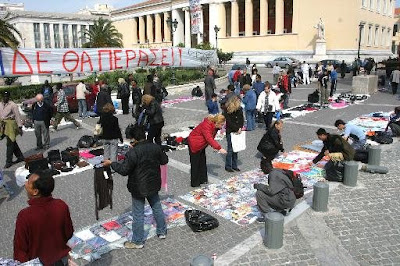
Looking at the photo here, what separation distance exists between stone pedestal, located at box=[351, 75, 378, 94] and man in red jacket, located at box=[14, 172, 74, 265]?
71.8 ft

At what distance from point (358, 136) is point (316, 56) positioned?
41.0m

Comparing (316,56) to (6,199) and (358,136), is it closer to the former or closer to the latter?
(358,136)

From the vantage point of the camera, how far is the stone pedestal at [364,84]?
22.1m

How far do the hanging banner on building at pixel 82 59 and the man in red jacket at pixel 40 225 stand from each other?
11924 millimetres

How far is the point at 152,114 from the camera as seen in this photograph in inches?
391

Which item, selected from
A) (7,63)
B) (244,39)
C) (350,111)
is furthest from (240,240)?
(244,39)

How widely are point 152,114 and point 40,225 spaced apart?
6516mm

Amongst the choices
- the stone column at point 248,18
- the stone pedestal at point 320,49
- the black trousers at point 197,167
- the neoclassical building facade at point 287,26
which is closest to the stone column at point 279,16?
the neoclassical building facade at point 287,26

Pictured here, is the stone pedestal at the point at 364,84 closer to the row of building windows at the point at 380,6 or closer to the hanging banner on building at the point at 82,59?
the hanging banner on building at the point at 82,59

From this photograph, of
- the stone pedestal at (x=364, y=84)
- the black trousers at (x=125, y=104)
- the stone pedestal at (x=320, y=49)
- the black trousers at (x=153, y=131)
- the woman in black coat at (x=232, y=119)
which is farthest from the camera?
the stone pedestal at (x=320, y=49)

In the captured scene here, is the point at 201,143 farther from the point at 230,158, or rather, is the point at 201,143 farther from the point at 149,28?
the point at 149,28

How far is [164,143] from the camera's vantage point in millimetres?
12055

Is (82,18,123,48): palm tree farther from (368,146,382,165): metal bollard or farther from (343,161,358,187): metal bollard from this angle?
(343,161,358,187): metal bollard

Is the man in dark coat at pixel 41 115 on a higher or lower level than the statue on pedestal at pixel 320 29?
lower
